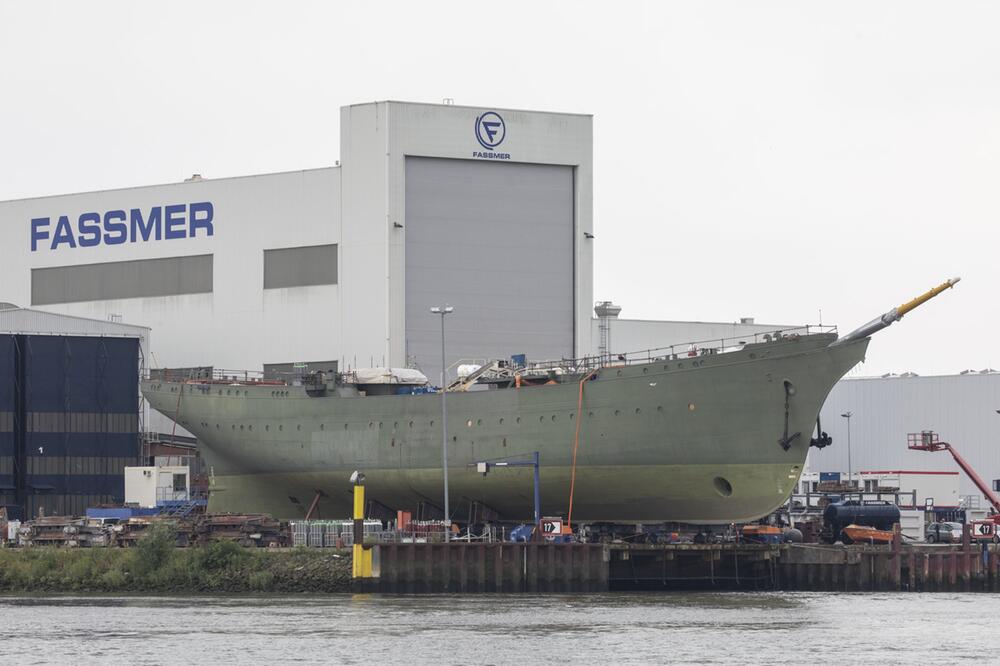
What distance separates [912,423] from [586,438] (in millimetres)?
40193

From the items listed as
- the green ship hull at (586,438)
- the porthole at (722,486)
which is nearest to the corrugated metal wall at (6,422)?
the green ship hull at (586,438)

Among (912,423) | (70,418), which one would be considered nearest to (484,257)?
(70,418)

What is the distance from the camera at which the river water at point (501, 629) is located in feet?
155

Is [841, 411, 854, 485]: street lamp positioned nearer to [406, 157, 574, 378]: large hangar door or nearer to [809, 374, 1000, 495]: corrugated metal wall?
[809, 374, 1000, 495]: corrugated metal wall

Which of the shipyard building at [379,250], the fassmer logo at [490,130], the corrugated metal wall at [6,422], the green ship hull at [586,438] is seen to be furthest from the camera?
the fassmer logo at [490,130]

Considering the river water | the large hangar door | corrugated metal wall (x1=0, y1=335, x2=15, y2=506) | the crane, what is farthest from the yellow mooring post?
corrugated metal wall (x1=0, y1=335, x2=15, y2=506)

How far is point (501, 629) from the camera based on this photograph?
5178 centimetres

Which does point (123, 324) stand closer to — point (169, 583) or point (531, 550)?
point (169, 583)

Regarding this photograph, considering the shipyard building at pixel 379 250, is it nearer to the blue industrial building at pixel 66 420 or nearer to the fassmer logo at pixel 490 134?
the fassmer logo at pixel 490 134

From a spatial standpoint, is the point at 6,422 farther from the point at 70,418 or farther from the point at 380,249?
the point at 380,249

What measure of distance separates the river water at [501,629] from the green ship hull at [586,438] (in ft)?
19.2

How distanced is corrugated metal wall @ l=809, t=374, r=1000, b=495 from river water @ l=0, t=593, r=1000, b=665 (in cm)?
3991

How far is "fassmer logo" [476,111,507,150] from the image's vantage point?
8512 cm

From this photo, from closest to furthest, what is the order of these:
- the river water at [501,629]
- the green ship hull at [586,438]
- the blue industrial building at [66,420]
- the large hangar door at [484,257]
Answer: the river water at [501,629]
the green ship hull at [586,438]
the blue industrial building at [66,420]
the large hangar door at [484,257]
